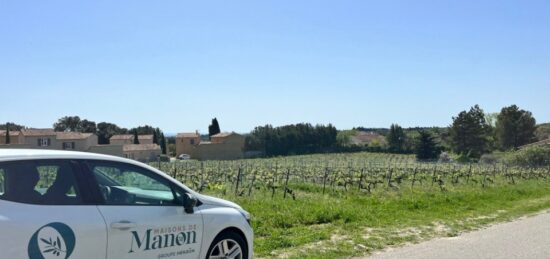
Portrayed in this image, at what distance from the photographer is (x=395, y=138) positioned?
3807 inches

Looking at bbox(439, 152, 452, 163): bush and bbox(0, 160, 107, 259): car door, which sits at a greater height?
bbox(0, 160, 107, 259): car door

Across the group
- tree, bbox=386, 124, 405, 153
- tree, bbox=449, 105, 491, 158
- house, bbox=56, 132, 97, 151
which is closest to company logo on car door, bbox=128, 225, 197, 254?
house, bbox=56, 132, 97, 151

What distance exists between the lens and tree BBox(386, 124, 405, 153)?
3754 inches

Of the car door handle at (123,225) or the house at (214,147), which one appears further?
the house at (214,147)

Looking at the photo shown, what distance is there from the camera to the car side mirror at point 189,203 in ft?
16.8

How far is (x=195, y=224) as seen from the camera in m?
5.14

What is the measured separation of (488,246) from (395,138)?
90723mm

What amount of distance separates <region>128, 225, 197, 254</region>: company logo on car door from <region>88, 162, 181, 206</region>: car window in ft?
0.94

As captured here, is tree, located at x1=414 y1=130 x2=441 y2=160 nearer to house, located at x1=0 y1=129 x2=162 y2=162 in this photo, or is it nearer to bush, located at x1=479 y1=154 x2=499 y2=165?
bush, located at x1=479 y1=154 x2=499 y2=165

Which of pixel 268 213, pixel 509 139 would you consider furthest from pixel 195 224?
pixel 509 139

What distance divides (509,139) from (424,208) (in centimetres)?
7892

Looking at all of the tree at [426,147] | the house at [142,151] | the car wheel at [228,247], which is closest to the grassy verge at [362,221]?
the car wheel at [228,247]

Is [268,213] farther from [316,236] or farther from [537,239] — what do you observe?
[537,239]

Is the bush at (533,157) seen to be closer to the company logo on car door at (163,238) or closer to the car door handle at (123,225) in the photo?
the company logo on car door at (163,238)
